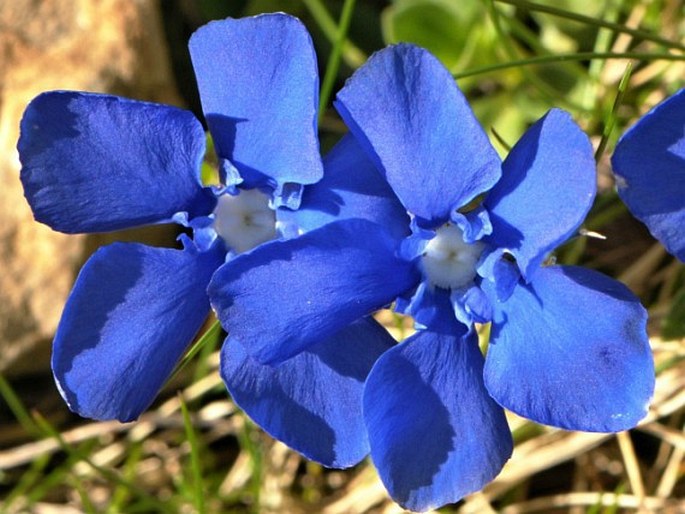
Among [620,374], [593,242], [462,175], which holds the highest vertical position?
[462,175]

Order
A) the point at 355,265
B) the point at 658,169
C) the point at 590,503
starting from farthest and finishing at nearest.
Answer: the point at 590,503 → the point at 355,265 → the point at 658,169

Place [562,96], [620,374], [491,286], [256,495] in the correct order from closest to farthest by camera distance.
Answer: [620,374] < [491,286] < [256,495] < [562,96]

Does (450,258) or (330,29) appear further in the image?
(330,29)

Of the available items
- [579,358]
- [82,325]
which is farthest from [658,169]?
[82,325]

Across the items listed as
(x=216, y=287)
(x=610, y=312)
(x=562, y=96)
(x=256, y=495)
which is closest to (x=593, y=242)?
(x=562, y=96)

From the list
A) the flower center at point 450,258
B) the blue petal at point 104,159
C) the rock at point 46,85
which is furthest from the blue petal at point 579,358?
the rock at point 46,85

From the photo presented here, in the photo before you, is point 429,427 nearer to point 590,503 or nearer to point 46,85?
point 590,503

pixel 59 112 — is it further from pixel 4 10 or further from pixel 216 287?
pixel 4 10

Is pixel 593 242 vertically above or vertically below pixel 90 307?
below
